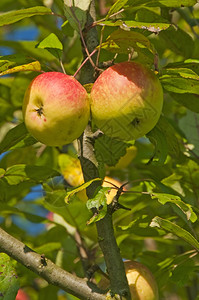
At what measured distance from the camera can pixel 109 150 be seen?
171 cm

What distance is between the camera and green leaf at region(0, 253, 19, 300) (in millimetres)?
1317

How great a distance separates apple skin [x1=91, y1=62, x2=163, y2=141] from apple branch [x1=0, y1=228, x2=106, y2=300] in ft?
1.17

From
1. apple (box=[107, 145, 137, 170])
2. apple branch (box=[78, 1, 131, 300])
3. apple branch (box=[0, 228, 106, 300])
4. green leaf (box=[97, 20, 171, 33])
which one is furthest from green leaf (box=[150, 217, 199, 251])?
apple (box=[107, 145, 137, 170])

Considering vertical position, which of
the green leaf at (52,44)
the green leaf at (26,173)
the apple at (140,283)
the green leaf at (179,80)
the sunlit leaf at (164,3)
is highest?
the sunlit leaf at (164,3)

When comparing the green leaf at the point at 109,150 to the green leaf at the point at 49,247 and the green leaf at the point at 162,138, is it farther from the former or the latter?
the green leaf at the point at 49,247

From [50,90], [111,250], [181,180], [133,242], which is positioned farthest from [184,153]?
[50,90]

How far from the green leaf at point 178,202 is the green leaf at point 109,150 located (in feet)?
1.39

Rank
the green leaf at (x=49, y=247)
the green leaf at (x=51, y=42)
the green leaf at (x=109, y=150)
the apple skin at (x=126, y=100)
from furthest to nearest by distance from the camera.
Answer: the green leaf at (x=49, y=247) < the green leaf at (x=109, y=150) < the green leaf at (x=51, y=42) < the apple skin at (x=126, y=100)

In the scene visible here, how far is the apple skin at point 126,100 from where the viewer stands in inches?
45.3

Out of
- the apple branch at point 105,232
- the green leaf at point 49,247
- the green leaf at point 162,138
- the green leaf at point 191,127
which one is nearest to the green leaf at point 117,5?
the apple branch at point 105,232

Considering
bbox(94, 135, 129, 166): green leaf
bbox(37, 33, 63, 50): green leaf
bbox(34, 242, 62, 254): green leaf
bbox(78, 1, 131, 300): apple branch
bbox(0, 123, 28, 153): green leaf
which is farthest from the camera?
bbox(34, 242, 62, 254): green leaf

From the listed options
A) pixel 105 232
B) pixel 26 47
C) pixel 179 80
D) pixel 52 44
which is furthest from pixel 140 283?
pixel 26 47

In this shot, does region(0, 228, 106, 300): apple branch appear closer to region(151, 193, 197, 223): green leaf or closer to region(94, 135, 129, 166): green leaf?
region(151, 193, 197, 223): green leaf

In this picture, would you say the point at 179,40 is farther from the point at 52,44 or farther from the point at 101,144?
the point at 52,44
